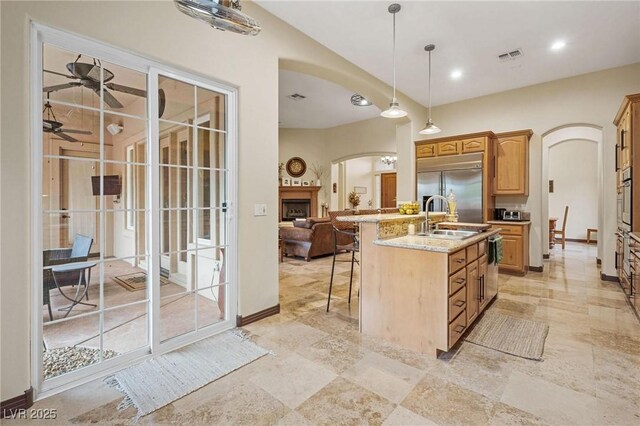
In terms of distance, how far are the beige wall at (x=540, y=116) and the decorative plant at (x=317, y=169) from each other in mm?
3426

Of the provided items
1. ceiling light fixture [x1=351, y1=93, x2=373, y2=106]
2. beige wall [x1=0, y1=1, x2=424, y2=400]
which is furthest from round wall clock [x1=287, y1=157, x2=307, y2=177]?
beige wall [x1=0, y1=1, x2=424, y2=400]

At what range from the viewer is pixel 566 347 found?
2.54 m

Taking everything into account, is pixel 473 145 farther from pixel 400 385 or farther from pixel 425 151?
pixel 400 385

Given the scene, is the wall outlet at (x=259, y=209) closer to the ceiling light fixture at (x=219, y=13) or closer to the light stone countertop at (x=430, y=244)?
the light stone countertop at (x=430, y=244)

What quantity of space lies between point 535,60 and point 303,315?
4.64 m

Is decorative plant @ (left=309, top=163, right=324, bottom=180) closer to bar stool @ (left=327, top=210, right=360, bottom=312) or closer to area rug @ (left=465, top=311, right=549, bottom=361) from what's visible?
bar stool @ (left=327, top=210, right=360, bottom=312)

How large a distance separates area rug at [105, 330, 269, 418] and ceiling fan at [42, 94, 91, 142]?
1.70 metres

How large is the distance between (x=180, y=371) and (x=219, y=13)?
2.33 m

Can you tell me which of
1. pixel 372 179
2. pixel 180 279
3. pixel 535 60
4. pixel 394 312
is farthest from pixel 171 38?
pixel 372 179

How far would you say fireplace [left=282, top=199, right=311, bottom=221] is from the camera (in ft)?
30.7

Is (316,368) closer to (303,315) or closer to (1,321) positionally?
(303,315)

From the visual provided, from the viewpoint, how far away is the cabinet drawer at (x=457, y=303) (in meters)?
2.38

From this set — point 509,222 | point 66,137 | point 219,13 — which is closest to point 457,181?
point 509,222

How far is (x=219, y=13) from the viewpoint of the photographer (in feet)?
5.34
